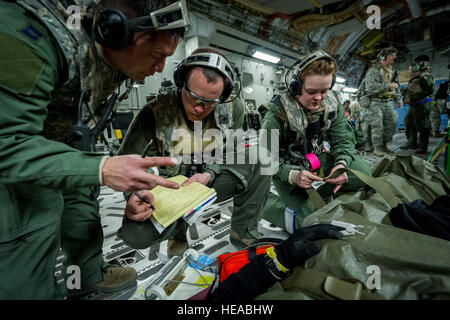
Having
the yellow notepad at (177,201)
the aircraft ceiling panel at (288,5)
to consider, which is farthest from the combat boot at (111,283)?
the aircraft ceiling panel at (288,5)

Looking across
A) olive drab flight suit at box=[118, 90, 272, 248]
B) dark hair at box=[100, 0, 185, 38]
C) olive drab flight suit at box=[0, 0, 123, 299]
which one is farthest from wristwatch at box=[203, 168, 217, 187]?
dark hair at box=[100, 0, 185, 38]

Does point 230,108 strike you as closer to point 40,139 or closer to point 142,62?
point 142,62

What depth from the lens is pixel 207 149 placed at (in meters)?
1.50

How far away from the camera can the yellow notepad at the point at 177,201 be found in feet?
2.80

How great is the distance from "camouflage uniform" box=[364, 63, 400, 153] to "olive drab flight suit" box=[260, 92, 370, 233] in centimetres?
317

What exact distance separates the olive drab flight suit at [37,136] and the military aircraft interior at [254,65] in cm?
40

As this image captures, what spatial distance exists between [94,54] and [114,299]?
3.73 ft

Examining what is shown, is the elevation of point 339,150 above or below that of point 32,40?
below

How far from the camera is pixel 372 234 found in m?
0.72

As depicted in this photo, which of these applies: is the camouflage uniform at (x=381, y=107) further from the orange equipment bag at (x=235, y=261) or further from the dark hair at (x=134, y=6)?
the dark hair at (x=134, y=6)

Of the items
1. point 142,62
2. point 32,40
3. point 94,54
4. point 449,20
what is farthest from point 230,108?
point 449,20

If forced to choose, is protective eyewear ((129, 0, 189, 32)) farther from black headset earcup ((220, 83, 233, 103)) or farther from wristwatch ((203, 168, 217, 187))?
wristwatch ((203, 168, 217, 187))

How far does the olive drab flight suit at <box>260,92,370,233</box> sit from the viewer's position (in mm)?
1563
